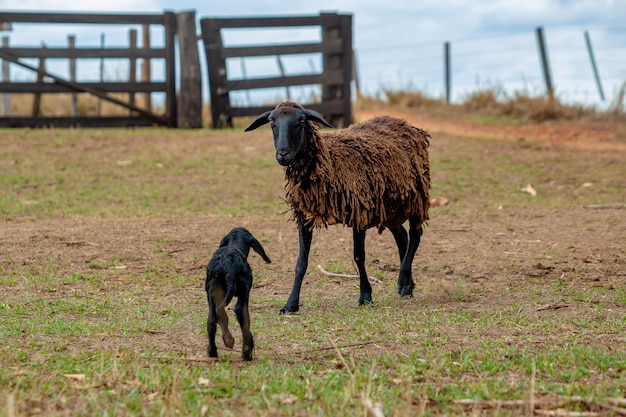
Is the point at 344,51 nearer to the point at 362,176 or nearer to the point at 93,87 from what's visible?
the point at 93,87

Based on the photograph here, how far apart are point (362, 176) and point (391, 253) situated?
8.88 feet

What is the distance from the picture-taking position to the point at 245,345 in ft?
19.5

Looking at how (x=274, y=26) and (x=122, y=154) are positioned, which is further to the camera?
(x=274, y=26)

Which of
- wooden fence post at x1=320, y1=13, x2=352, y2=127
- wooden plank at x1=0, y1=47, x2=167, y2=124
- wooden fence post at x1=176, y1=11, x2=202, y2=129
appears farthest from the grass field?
wooden fence post at x1=320, y1=13, x2=352, y2=127

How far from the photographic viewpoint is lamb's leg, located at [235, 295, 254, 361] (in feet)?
19.3

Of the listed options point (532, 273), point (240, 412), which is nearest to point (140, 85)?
point (532, 273)

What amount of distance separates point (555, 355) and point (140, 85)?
16.2 m

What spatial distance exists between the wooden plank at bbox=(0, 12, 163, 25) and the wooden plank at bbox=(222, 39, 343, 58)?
6.36 feet

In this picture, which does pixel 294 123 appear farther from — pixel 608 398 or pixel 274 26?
pixel 274 26

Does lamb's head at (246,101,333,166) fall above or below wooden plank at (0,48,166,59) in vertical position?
below

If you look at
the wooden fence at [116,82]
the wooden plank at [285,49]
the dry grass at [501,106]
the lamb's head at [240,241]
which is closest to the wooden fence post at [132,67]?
the wooden fence at [116,82]

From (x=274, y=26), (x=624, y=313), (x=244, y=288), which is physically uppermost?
(x=274, y=26)

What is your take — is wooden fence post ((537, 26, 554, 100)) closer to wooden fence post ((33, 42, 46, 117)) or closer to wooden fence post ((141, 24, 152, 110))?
wooden fence post ((141, 24, 152, 110))

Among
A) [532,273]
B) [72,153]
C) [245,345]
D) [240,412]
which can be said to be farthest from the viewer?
[72,153]
